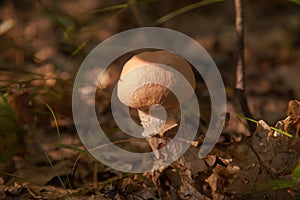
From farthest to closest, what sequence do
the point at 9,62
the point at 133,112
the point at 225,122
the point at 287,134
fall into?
the point at 9,62 → the point at 133,112 → the point at 225,122 → the point at 287,134

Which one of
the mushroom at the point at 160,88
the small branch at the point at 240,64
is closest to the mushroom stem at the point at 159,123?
the mushroom at the point at 160,88

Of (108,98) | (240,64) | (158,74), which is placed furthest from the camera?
(108,98)

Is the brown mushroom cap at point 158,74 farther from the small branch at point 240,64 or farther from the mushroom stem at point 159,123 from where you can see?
the small branch at point 240,64

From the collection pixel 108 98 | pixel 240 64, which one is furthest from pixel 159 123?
pixel 108 98

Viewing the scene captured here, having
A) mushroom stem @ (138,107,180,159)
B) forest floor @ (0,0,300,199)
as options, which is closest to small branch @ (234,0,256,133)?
forest floor @ (0,0,300,199)

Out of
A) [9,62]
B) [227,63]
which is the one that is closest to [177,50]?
[227,63]

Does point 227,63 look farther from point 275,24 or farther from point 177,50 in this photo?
point 275,24

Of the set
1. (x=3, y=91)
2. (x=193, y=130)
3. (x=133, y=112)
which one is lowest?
(x=133, y=112)

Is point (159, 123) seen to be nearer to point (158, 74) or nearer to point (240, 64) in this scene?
point (158, 74)
